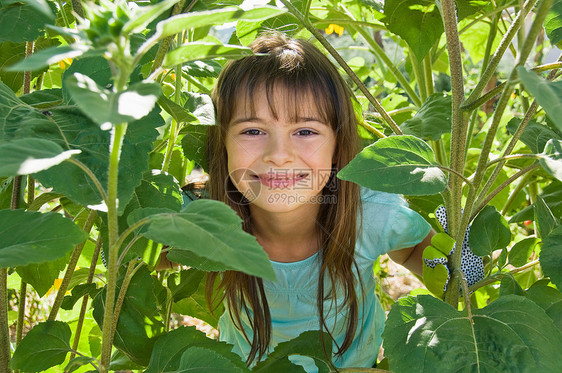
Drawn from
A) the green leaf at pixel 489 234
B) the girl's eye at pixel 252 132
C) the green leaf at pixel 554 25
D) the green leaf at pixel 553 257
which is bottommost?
the green leaf at pixel 553 257

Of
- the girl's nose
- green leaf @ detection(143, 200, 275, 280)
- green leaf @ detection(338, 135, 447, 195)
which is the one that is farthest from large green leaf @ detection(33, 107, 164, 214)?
the girl's nose

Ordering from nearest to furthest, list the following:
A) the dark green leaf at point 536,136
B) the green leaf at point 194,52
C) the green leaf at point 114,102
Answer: the green leaf at point 114,102 → the green leaf at point 194,52 → the dark green leaf at point 536,136

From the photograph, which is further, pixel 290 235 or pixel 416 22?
pixel 290 235

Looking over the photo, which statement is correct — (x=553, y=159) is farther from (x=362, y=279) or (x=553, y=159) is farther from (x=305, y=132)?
(x=362, y=279)

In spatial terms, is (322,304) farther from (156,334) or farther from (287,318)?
(156,334)

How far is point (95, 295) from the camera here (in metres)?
0.88

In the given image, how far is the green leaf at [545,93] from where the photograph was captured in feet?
1.53

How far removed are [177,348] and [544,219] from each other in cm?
57

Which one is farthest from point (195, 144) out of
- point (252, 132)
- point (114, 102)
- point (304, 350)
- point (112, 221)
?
point (114, 102)

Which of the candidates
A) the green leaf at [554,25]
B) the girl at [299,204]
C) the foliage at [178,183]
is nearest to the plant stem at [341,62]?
the foliage at [178,183]

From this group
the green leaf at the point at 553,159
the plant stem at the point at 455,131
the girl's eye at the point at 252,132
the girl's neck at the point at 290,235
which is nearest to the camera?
the green leaf at the point at 553,159

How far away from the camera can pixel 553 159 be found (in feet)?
2.05

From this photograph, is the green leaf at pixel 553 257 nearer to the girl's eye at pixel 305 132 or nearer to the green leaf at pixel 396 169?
the green leaf at pixel 396 169

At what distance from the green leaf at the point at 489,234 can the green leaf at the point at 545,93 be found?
15.6 inches
